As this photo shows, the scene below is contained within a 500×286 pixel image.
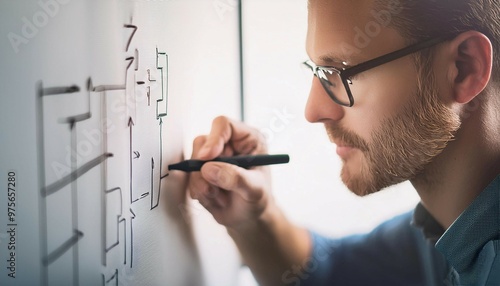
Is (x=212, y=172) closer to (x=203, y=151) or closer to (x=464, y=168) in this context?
(x=203, y=151)

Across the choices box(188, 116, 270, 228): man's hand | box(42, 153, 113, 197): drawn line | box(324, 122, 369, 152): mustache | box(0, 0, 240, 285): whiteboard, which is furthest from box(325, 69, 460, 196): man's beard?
box(42, 153, 113, 197): drawn line

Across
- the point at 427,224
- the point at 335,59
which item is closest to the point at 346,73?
the point at 335,59

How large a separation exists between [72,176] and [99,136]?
0.04m

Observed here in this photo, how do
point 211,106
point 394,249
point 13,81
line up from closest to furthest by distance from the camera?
1. point 13,81
2. point 211,106
3. point 394,249

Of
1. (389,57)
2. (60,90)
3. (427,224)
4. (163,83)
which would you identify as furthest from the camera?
(427,224)

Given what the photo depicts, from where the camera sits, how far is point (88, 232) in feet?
1.24

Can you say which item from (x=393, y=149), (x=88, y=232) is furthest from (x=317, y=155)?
(x=88, y=232)

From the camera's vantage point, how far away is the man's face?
58cm

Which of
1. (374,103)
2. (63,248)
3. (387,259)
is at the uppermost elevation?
(374,103)

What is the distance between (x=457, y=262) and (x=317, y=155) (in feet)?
0.70

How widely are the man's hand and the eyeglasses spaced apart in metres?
0.10

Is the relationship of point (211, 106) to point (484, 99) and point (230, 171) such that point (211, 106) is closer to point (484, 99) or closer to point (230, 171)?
point (230, 171)

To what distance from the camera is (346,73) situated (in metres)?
0.59

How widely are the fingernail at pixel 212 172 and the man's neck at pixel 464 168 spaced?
0.28m
